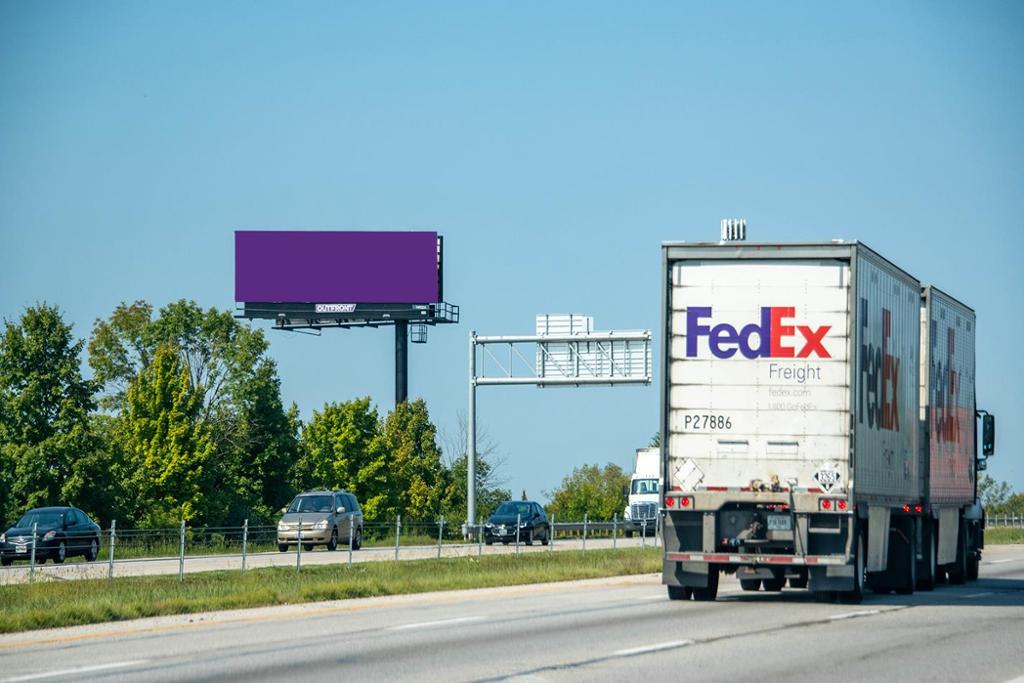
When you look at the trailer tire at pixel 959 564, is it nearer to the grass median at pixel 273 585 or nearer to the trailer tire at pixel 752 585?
the trailer tire at pixel 752 585

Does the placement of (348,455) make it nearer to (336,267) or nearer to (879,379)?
(336,267)

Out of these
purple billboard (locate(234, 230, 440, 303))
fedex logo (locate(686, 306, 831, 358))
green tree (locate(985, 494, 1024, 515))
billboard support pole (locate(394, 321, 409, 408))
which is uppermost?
purple billboard (locate(234, 230, 440, 303))

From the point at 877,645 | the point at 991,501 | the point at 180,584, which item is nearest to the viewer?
the point at 877,645

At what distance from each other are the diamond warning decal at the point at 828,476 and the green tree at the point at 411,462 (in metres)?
63.7

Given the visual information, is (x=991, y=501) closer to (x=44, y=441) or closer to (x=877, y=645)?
(x=44, y=441)

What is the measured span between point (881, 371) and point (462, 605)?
276 inches

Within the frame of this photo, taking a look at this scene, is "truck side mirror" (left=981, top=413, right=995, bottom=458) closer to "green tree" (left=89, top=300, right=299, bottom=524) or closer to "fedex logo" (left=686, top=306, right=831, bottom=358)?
"fedex logo" (left=686, top=306, right=831, bottom=358)

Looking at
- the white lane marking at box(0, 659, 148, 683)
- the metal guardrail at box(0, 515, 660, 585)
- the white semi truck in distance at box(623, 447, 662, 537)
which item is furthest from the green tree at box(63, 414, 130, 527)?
the white lane marking at box(0, 659, 148, 683)

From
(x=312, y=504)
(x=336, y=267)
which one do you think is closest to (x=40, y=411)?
(x=312, y=504)

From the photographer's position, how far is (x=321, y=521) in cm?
4919

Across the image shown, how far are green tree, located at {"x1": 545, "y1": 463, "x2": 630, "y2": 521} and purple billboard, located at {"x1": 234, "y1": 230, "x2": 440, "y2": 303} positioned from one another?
47.1ft

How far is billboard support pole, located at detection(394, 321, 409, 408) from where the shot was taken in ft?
305

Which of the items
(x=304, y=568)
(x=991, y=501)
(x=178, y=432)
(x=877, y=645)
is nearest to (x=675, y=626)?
(x=877, y=645)

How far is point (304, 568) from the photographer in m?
37.8
